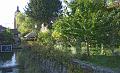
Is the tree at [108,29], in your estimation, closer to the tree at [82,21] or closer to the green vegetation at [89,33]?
the green vegetation at [89,33]

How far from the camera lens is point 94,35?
23.7m

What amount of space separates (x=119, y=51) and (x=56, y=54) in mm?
4707

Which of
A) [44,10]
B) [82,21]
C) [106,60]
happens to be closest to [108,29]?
[82,21]

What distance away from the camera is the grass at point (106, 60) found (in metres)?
20.5

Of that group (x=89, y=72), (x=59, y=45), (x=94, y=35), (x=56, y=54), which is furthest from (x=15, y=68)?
(x=89, y=72)

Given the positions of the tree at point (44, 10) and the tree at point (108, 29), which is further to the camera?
the tree at point (44, 10)

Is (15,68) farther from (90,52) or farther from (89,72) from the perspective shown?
(89,72)

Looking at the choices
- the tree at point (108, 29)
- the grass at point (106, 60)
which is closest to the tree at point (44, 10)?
the tree at point (108, 29)

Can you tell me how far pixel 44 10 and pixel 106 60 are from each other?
3985 cm

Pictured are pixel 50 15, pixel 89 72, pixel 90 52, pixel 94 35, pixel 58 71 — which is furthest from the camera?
pixel 50 15

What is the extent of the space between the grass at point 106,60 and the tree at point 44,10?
37410mm

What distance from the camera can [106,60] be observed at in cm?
2203

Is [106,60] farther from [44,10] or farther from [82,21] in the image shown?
[44,10]

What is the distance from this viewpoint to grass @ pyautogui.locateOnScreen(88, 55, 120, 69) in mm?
20469
